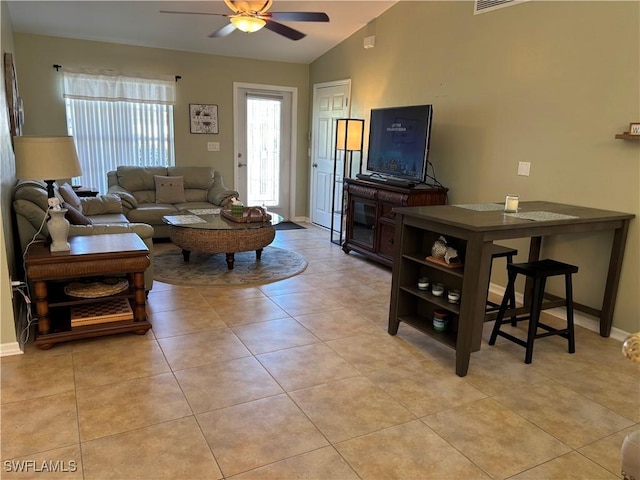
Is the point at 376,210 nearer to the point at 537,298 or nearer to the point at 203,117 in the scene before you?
the point at 537,298

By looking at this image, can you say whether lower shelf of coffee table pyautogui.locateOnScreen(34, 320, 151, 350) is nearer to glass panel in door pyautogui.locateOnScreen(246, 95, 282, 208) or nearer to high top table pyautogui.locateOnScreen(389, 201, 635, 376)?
high top table pyautogui.locateOnScreen(389, 201, 635, 376)

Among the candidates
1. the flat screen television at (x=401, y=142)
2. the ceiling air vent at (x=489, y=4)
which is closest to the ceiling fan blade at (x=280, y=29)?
the flat screen television at (x=401, y=142)

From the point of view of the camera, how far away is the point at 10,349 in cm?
266

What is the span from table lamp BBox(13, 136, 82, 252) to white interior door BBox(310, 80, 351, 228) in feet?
13.0

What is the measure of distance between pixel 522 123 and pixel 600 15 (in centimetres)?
88

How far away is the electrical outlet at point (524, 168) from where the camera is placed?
3736 mm

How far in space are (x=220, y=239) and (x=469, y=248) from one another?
2.51m

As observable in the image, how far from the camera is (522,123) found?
12.3 feet

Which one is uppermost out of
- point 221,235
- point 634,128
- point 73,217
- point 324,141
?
point 634,128

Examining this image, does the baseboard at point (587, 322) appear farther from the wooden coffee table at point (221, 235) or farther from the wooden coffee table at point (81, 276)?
the wooden coffee table at point (81, 276)

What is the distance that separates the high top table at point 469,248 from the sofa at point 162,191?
3115mm

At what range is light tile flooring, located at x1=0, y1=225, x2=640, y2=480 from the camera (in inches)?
73.5

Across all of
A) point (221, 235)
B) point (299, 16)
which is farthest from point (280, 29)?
point (221, 235)

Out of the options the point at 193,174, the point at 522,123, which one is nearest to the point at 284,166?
the point at 193,174
